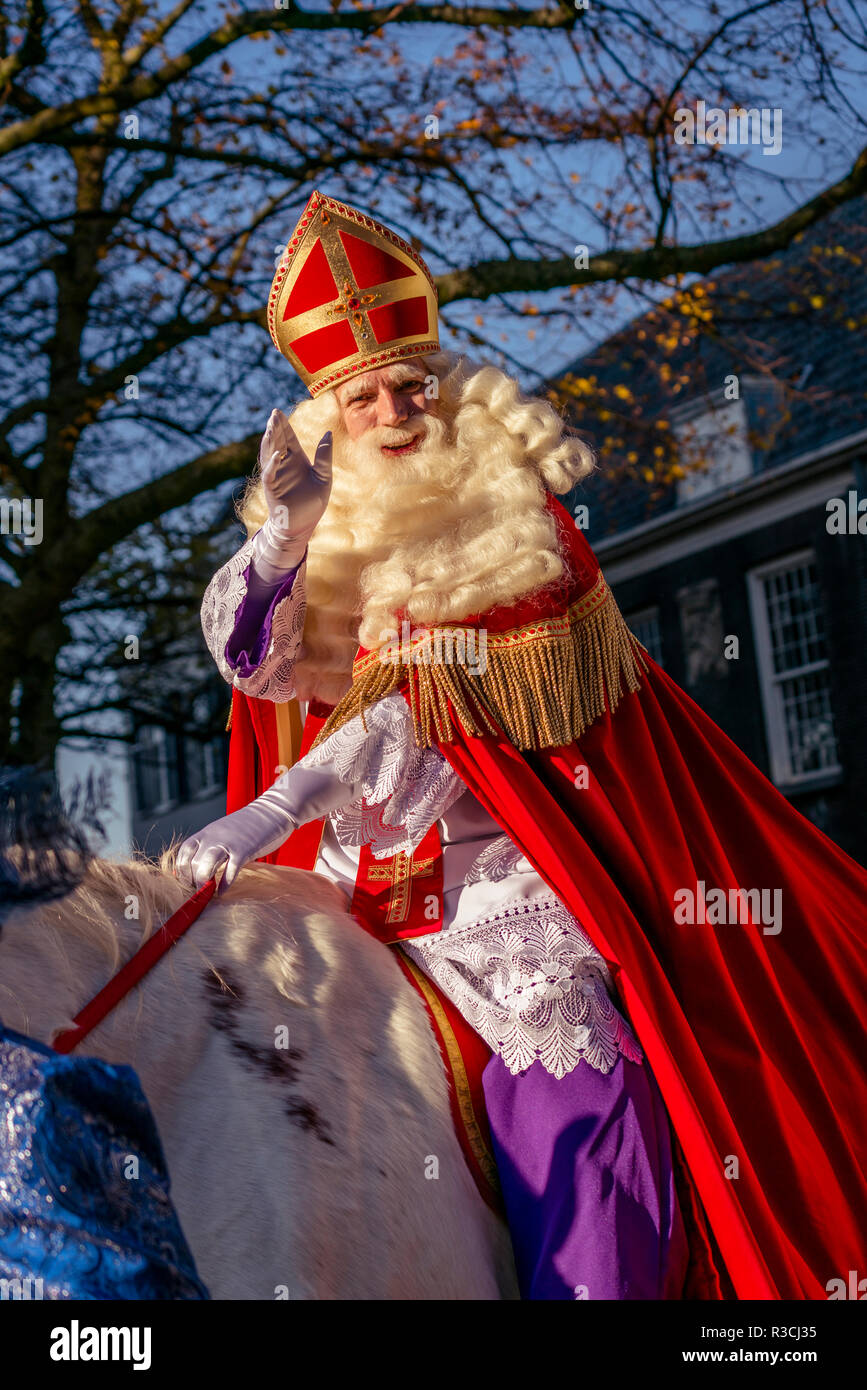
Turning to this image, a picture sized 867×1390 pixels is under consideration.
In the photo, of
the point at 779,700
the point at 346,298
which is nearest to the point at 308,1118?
the point at 346,298

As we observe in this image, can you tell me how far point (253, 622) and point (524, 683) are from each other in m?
0.57

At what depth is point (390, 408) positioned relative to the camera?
9.48ft

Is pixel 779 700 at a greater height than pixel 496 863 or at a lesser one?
greater

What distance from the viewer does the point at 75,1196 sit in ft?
5.21

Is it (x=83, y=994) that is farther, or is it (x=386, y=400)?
(x=386, y=400)

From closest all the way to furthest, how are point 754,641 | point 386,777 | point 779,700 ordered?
point 386,777, point 779,700, point 754,641

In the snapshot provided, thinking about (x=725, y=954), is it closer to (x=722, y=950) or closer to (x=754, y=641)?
(x=722, y=950)

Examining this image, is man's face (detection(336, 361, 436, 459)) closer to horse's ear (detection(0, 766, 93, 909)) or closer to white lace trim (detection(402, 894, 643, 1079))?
white lace trim (detection(402, 894, 643, 1079))

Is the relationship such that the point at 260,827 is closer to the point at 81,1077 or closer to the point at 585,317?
the point at 81,1077

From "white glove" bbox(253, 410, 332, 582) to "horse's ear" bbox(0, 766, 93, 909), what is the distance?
720mm

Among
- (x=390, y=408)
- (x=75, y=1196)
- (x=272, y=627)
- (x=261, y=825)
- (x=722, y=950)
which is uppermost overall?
(x=390, y=408)

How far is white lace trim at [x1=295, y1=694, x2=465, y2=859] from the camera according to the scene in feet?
7.91

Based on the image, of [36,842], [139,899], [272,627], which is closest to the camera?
[36,842]

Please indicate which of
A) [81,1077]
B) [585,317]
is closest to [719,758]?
[81,1077]
